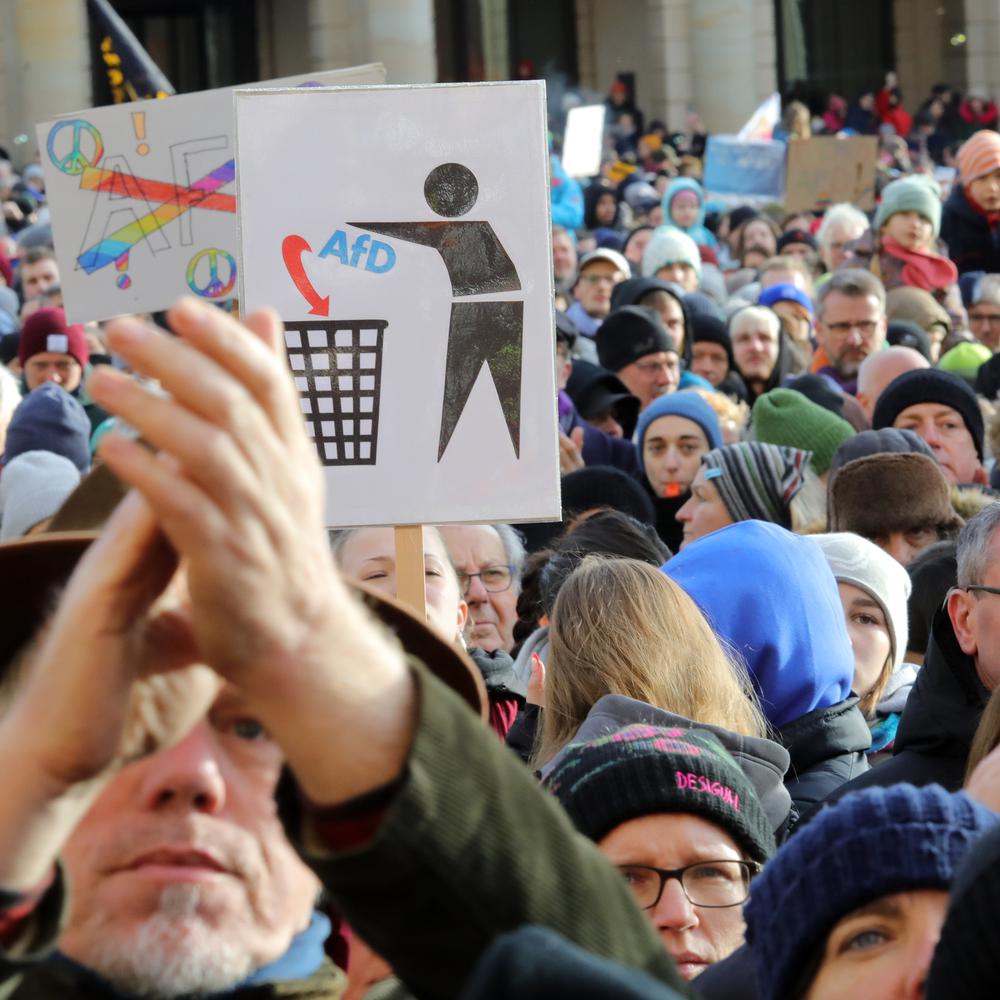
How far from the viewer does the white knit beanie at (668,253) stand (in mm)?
10789

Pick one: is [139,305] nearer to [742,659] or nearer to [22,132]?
[742,659]

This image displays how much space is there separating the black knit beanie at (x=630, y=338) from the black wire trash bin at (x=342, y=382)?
14.1ft

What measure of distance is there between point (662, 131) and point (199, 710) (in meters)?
24.2

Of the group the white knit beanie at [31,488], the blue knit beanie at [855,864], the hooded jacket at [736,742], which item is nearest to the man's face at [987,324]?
the white knit beanie at [31,488]

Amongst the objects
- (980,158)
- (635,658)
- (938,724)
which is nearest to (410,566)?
(635,658)

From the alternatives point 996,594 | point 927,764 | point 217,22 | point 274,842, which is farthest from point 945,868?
point 217,22

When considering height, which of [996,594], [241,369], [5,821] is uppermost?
[241,369]

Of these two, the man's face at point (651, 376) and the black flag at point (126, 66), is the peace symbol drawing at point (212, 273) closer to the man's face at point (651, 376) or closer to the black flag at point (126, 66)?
the man's face at point (651, 376)

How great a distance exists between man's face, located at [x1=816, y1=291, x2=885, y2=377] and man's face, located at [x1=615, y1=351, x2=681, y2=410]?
70cm

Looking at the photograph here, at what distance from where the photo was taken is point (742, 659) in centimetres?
384

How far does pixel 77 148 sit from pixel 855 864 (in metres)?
Answer: 4.71

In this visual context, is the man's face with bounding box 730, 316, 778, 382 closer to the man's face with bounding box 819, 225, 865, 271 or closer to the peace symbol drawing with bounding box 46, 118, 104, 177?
the man's face with bounding box 819, 225, 865, 271

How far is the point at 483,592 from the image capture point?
201 inches

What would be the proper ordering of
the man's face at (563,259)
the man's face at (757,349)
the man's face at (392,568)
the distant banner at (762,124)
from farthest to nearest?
the distant banner at (762,124)
the man's face at (563,259)
the man's face at (757,349)
the man's face at (392,568)
